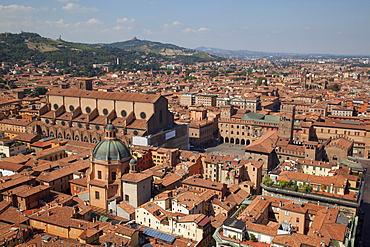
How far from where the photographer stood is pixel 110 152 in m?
40.0

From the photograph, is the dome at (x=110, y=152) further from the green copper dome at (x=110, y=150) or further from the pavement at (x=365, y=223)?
the pavement at (x=365, y=223)

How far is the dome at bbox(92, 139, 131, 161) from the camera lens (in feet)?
131

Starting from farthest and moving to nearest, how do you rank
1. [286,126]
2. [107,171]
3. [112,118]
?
[112,118] < [286,126] < [107,171]

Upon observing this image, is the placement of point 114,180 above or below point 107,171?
below

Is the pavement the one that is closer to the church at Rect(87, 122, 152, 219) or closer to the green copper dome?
the church at Rect(87, 122, 152, 219)

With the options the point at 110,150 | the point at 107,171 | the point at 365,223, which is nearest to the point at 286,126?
the point at 365,223

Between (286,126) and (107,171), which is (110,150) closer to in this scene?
(107,171)

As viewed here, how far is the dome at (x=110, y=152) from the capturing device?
39828mm

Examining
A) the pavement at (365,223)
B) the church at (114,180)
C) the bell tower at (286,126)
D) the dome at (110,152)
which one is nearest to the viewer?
the pavement at (365,223)

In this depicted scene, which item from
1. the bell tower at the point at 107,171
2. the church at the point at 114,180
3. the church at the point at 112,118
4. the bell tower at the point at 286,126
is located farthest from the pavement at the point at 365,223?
the church at the point at 112,118

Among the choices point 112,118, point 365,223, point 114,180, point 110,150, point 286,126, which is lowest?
point 365,223

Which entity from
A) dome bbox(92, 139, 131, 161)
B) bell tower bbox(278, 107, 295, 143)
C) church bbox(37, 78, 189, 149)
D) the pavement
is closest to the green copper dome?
dome bbox(92, 139, 131, 161)

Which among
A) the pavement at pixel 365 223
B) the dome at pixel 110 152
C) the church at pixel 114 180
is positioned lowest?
the pavement at pixel 365 223

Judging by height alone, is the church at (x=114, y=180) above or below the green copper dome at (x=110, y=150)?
below
